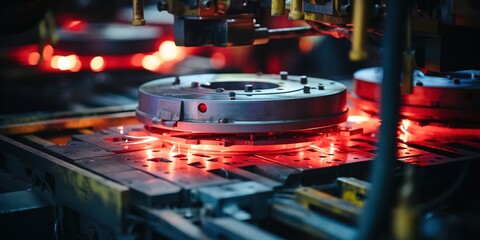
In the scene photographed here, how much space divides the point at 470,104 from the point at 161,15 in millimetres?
5531

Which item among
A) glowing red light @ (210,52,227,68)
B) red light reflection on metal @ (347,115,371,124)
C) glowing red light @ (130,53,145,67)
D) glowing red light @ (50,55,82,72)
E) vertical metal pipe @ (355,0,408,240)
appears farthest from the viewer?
glowing red light @ (210,52,227,68)

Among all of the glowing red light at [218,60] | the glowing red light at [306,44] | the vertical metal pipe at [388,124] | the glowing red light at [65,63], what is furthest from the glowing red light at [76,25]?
the vertical metal pipe at [388,124]

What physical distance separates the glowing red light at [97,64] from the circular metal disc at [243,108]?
436 centimetres

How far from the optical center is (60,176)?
8.73 feet

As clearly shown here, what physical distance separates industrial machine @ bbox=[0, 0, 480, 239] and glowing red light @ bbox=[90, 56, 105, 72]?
374 cm

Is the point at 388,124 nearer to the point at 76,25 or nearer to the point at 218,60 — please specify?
the point at 76,25

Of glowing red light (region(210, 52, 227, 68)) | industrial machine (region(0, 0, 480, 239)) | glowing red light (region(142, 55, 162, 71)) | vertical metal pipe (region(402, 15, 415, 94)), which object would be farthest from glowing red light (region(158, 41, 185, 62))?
vertical metal pipe (region(402, 15, 415, 94))

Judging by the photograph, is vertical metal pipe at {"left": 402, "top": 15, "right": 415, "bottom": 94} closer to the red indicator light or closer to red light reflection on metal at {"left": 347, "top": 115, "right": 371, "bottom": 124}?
the red indicator light

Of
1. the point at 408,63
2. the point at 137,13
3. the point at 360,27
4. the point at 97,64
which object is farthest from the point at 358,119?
the point at 97,64

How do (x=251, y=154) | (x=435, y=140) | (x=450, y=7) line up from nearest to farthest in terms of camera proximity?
(x=450, y=7)
(x=251, y=154)
(x=435, y=140)

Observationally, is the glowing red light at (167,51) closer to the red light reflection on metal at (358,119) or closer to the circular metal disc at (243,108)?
the red light reflection on metal at (358,119)

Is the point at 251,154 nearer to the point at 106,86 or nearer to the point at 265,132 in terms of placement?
the point at 265,132

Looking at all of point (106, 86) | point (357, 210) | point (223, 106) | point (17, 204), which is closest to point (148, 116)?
point (223, 106)

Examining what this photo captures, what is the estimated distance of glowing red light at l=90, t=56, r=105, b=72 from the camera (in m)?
7.36
